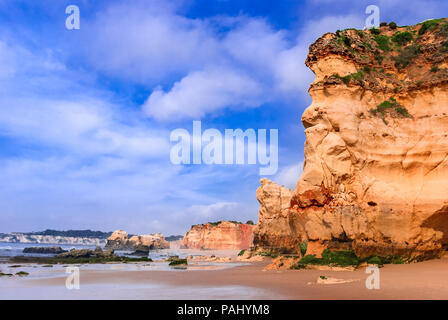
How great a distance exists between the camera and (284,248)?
36.7 m

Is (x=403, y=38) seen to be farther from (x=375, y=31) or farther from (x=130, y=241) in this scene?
(x=130, y=241)

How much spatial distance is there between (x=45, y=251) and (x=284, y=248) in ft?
137

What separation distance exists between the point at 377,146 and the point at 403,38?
7.46 metres

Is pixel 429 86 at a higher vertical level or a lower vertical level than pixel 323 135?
higher

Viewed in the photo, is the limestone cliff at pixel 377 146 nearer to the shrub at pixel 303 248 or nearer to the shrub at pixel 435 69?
the shrub at pixel 435 69

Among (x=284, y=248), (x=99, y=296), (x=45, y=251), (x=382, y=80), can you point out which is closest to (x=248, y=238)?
(x=45, y=251)

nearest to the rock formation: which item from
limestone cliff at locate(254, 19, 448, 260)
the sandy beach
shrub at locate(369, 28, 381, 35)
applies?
limestone cliff at locate(254, 19, 448, 260)

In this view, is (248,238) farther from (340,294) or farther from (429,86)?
(340,294)

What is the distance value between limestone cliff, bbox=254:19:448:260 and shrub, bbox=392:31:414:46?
50 millimetres

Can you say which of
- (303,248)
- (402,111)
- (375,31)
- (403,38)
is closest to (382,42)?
(403,38)

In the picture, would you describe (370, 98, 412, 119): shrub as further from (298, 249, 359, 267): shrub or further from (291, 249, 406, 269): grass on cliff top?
(298, 249, 359, 267): shrub

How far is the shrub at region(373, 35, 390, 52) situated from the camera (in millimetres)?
20031

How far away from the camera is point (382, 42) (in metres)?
20.2

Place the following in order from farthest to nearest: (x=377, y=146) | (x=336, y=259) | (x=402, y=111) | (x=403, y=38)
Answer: (x=403, y=38), (x=402, y=111), (x=377, y=146), (x=336, y=259)
